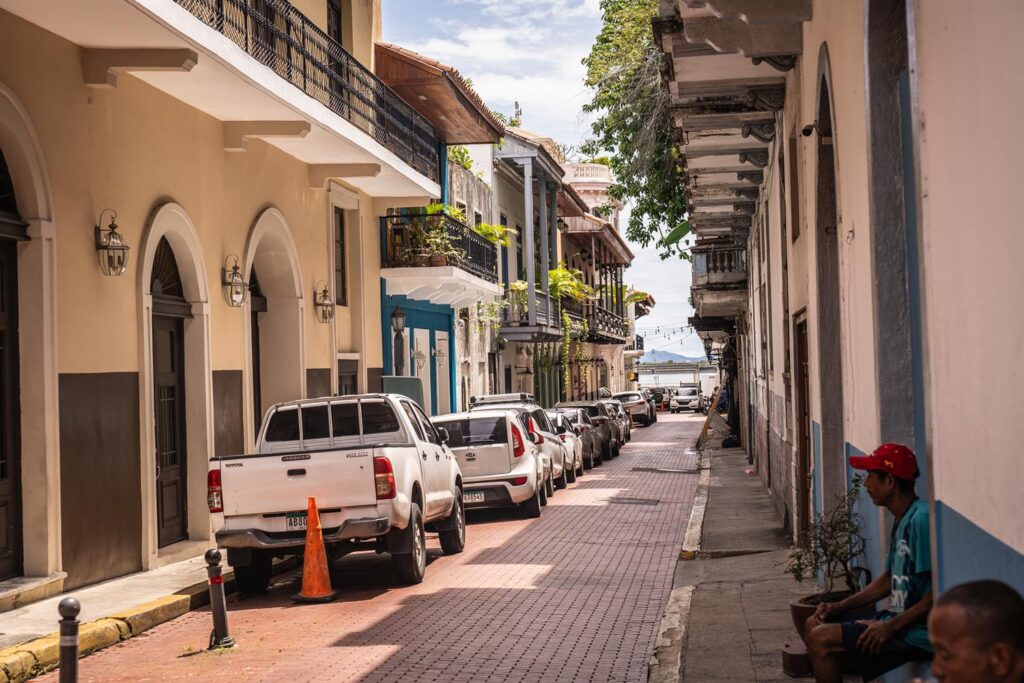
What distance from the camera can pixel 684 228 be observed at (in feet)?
89.7

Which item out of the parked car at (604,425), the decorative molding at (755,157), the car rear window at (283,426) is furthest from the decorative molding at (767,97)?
the parked car at (604,425)

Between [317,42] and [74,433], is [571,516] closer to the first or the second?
[317,42]

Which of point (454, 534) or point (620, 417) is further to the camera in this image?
point (620, 417)

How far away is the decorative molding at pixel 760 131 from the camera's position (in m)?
15.3

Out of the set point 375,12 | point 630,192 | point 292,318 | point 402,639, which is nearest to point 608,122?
point 630,192

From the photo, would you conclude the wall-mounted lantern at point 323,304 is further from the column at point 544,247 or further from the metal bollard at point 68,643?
the column at point 544,247

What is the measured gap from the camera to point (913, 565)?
5.40 meters

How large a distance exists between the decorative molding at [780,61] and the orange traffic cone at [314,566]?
224 inches

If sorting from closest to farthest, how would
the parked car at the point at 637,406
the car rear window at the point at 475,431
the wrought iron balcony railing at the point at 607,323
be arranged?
the car rear window at the point at 475,431 → the wrought iron balcony railing at the point at 607,323 → the parked car at the point at 637,406

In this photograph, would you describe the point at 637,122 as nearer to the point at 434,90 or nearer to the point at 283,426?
the point at 434,90

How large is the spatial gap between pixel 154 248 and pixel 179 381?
2.04 meters

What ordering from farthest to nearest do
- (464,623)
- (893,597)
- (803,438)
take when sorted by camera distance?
(803,438) < (464,623) < (893,597)

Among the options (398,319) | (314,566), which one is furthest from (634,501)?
(314,566)

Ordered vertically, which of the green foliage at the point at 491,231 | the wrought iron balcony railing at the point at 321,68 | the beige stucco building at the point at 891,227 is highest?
the wrought iron balcony railing at the point at 321,68
